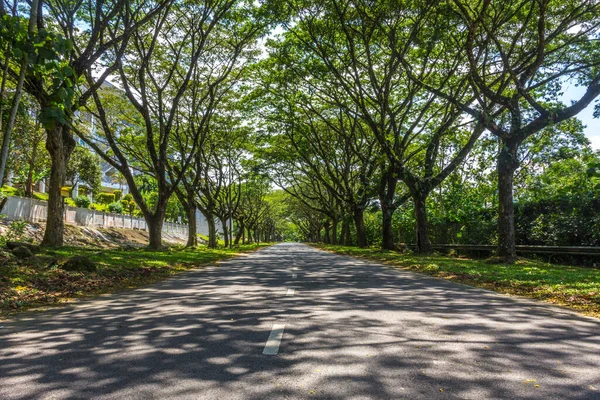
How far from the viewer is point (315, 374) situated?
12.1 ft

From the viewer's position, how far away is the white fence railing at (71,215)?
23500 millimetres

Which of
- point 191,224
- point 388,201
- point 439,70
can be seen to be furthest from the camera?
point 191,224

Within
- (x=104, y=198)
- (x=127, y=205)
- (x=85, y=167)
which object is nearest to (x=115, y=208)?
(x=127, y=205)

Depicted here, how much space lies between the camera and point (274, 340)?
4770 millimetres

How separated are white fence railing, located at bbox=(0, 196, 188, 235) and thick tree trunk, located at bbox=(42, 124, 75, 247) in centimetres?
907

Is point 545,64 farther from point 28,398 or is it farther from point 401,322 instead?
point 28,398

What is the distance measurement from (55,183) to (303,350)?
541 inches

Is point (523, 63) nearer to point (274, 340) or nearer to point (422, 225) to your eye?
point (422, 225)

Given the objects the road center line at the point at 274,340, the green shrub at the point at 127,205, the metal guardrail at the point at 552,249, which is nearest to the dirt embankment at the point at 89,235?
the green shrub at the point at 127,205

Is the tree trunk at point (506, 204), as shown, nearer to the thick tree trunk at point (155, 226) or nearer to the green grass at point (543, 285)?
the green grass at point (543, 285)

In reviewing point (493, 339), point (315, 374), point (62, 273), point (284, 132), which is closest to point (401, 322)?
point (493, 339)

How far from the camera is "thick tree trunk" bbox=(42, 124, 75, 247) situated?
14680 mm

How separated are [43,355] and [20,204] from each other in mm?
23672

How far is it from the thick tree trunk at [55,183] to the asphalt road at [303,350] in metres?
9.16
